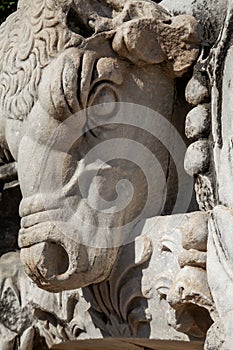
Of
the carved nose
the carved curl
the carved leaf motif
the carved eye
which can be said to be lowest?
the carved leaf motif

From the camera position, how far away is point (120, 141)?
2.05 meters

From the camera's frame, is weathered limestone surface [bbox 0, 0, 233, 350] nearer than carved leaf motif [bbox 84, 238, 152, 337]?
Yes

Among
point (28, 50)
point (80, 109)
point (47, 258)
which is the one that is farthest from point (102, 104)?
point (47, 258)

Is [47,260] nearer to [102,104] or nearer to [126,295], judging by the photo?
[126,295]

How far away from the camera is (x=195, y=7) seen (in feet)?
6.88

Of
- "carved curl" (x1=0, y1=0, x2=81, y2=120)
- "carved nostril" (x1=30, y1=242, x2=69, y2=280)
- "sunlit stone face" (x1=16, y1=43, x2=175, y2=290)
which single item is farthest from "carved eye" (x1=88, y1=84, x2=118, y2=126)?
"carved nostril" (x1=30, y1=242, x2=69, y2=280)

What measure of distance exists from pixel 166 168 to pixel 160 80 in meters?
0.18

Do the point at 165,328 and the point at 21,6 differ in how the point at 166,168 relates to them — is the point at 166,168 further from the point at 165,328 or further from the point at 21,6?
the point at 21,6

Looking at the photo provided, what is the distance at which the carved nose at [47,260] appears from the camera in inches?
Answer: 79.5

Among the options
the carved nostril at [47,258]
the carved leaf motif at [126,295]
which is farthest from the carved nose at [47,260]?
the carved leaf motif at [126,295]

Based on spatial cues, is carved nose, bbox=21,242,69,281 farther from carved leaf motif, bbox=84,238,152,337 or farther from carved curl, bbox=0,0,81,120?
carved curl, bbox=0,0,81,120

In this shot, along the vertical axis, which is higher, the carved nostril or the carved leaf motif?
the carved nostril

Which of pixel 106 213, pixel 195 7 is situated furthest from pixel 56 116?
pixel 195 7

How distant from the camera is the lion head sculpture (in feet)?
6.56
